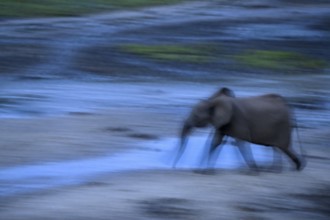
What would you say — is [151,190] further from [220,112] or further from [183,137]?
[220,112]

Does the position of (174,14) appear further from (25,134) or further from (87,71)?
(25,134)

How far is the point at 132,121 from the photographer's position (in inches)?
540

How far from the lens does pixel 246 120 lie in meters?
10.7

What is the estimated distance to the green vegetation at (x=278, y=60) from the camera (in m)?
20.5

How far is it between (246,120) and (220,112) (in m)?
0.35

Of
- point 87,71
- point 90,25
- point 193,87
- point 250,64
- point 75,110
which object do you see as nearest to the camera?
point 75,110

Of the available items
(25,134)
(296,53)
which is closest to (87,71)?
(296,53)

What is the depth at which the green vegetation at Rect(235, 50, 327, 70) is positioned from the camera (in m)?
20.5

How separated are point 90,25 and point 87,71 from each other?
5.78m

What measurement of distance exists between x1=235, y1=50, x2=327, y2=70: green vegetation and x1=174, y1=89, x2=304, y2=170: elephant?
929cm

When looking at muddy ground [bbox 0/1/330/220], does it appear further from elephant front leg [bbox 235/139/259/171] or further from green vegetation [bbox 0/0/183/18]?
green vegetation [bbox 0/0/183/18]

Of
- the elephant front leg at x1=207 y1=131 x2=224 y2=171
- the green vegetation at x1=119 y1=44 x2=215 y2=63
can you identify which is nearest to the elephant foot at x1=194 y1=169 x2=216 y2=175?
the elephant front leg at x1=207 y1=131 x2=224 y2=171

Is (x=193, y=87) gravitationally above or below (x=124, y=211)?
below

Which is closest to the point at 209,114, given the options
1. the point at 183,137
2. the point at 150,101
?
the point at 183,137
